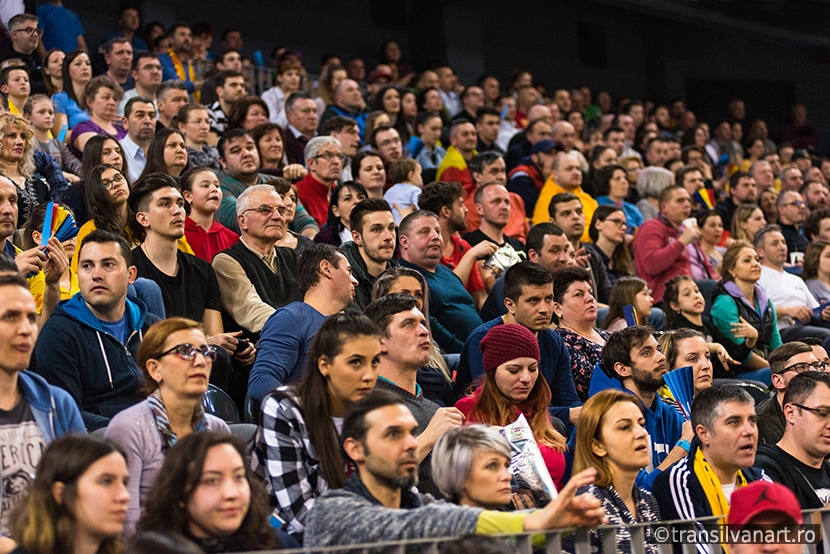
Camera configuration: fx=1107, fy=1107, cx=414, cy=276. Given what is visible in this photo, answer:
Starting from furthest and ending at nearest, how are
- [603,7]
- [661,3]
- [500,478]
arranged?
1. [603,7]
2. [661,3]
3. [500,478]

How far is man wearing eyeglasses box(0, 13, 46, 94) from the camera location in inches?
306

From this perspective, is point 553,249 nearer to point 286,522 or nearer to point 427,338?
point 427,338

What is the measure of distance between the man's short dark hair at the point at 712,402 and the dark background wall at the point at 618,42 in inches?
386

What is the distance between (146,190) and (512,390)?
1.90 meters

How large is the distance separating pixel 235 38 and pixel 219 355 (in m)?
7.09

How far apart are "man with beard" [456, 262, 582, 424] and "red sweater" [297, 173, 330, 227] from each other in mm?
2292

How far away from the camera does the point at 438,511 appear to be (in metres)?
Result: 2.71

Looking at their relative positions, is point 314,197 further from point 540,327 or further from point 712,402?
point 712,402

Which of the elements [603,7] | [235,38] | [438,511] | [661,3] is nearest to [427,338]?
[438,511]

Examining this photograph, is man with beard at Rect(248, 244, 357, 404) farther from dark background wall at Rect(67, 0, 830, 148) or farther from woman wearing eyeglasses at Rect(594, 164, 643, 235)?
dark background wall at Rect(67, 0, 830, 148)

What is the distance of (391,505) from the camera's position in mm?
2918

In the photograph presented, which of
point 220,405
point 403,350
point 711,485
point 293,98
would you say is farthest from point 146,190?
point 293,98

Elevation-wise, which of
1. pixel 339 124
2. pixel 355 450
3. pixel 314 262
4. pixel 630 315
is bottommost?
pixel 355 450

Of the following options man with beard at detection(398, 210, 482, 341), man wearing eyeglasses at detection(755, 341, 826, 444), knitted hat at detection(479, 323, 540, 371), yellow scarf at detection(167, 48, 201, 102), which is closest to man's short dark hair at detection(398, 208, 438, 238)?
man with beard at detection(398, 210, 482, 341)
